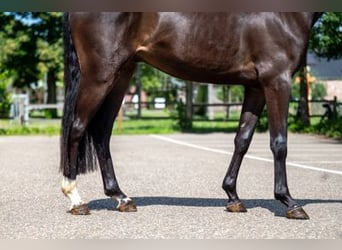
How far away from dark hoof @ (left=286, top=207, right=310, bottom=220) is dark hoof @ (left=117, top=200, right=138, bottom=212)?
1.53m

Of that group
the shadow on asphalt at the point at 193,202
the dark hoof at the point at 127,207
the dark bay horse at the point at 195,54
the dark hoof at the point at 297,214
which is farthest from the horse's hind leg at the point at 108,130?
the dark hoof at the point at 297,214

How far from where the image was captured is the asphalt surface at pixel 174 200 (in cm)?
514

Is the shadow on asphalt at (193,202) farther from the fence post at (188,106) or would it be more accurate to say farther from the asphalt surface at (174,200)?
the fence post at (188,106)

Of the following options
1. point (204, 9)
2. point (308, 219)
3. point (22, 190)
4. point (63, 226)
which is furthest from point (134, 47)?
point (22, 190)

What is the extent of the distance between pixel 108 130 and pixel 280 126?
6.01 ft

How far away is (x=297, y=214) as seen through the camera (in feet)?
18.8

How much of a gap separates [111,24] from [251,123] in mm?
1738

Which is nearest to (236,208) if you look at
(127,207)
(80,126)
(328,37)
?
(127,207)

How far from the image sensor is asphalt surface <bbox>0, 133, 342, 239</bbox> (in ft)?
16.9

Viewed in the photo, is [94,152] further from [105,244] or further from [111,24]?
[105,244]

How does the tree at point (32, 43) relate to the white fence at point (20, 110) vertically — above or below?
above

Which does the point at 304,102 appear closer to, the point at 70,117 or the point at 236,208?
the point at 236,208

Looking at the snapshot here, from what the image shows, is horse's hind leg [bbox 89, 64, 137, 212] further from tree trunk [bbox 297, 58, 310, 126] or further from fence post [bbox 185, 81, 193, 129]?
fence post [bbox 185, 81, 193, 129]

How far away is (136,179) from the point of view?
9320 mm
